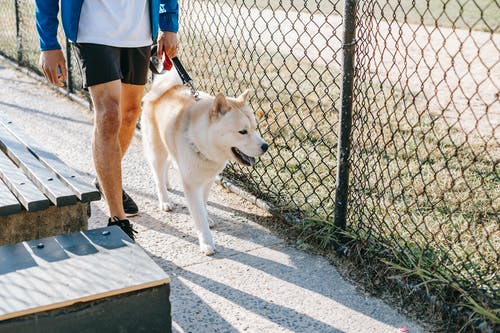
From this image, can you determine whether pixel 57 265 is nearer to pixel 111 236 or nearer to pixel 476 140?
pixel 111 236

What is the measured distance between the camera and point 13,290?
7.23 feet

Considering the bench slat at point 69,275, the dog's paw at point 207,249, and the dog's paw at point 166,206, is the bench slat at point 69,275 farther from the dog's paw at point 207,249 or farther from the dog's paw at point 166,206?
the dog's paw at point 166,206

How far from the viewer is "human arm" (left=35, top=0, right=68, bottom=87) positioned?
3.25 m

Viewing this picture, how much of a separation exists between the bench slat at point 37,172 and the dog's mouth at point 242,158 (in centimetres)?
104

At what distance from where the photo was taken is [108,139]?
3.34 m

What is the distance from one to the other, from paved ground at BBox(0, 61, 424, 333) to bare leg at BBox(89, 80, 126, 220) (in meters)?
0.43

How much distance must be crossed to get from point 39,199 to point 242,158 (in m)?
1.23

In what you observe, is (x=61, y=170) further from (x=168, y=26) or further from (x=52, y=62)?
(x=168, y=26)

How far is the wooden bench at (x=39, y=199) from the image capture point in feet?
9.35

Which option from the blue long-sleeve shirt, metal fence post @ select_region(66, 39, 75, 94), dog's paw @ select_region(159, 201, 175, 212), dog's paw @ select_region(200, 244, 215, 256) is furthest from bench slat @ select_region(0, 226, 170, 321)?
metal fence post @ select_region(66, 39, 75, 94)

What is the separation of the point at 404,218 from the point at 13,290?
2.36 metres

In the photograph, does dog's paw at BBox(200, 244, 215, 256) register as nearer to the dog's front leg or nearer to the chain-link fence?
the dog's front leg

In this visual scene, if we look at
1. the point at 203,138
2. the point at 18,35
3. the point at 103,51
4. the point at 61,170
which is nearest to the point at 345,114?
the point at 203,138

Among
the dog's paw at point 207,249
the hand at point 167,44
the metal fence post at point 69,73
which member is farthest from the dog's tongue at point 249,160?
the metal fence post at point 69,73
